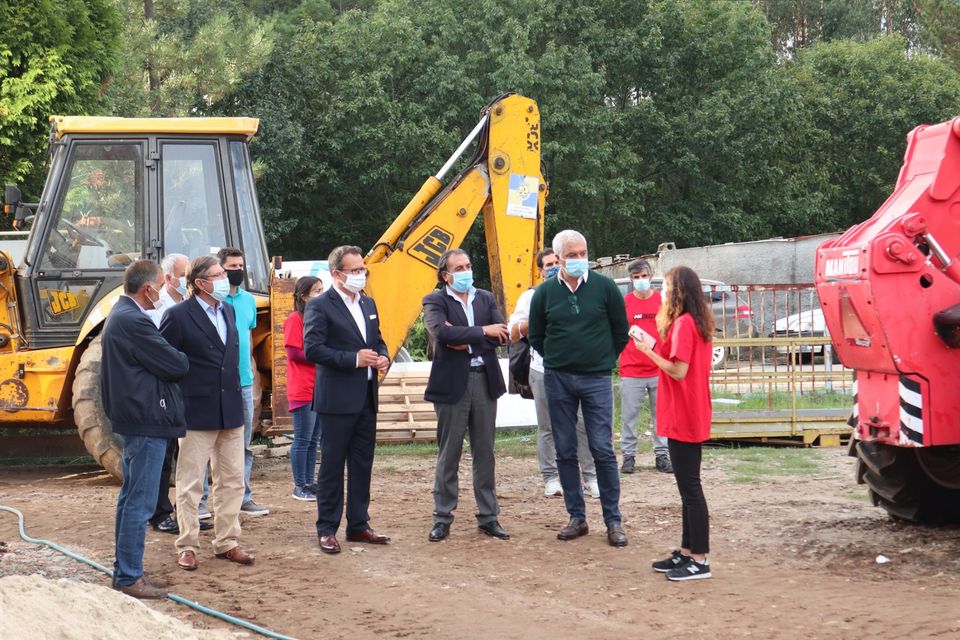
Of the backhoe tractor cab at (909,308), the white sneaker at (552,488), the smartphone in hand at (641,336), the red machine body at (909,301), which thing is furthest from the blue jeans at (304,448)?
the red machine body at (909,301)

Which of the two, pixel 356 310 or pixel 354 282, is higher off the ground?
pixel 354 282

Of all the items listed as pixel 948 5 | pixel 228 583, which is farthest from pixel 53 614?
pixel 948 5

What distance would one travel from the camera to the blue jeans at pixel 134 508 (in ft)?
21.1

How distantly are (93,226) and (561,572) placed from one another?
19.2ft

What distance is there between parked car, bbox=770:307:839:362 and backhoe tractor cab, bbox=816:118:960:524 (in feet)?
16.6

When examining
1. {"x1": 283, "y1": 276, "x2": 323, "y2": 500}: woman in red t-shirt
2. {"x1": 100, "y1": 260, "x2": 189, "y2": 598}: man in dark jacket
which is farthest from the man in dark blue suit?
{"x1": 283, "y1": 276, "x2": 323, "y2": 500}: woman in red t-shirt

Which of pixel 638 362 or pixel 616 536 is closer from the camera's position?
pixel 616 536

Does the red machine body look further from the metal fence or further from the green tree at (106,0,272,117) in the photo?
the green tree at (106,0,272,117)

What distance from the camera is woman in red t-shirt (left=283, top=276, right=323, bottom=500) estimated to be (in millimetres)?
9477

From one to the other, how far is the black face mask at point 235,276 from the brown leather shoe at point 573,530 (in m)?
3.01

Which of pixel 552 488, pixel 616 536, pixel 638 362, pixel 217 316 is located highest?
pixel 217 316

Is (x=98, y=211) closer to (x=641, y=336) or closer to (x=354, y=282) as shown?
(x=354, y=282)

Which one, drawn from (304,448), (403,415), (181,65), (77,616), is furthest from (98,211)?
(181,65)

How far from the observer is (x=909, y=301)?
699 centimetres
